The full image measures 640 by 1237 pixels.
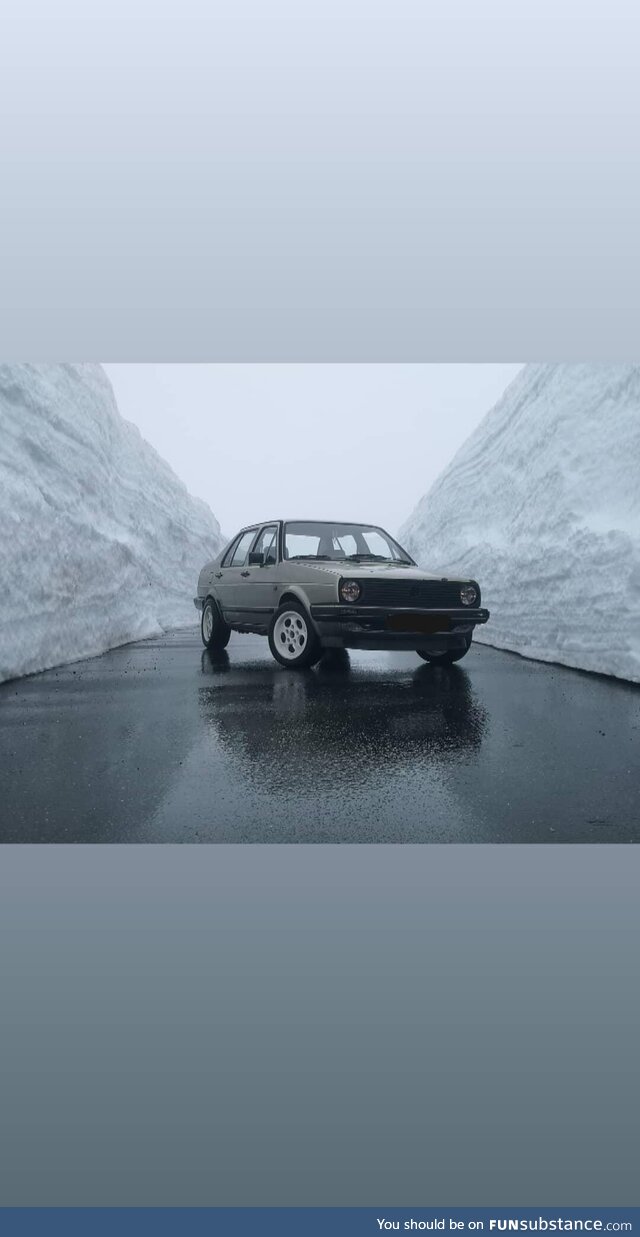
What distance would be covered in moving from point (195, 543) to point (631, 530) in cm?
1549

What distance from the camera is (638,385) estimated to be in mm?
12328

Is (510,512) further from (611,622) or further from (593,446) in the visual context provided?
(611,622)

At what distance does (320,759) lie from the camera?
16.1 ft

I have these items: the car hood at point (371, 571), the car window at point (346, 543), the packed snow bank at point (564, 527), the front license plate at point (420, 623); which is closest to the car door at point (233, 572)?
the car window at point (346, 543)

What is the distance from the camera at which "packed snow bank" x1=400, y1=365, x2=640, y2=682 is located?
9.39 meters

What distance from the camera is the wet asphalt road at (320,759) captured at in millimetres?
3729

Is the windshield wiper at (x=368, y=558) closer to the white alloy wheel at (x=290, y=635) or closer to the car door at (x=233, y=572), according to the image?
the white alloy wheel at (x=290, y=635)

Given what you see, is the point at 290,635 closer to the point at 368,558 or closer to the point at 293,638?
the point at 293,638

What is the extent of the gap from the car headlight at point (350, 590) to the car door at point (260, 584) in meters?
1.26

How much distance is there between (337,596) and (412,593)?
2.57 feet

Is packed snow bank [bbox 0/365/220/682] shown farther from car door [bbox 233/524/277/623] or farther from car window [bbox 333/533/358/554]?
car window [bbox 333/533/358/554]

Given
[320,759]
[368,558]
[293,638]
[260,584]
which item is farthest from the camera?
[368,558]

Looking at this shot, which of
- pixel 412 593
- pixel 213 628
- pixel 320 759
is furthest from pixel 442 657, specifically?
pixel 320 759

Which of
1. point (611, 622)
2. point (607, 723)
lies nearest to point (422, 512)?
point (611, 622)
